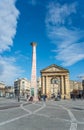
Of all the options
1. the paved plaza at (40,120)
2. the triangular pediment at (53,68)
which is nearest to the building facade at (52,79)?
the triangular pediment at (53,68)

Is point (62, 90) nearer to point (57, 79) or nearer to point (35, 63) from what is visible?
point (57, 79)

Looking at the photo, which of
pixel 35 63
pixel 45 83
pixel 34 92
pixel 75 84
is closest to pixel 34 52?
pixel 35 63

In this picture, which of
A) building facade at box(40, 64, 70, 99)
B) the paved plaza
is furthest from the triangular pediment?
the paved plaza

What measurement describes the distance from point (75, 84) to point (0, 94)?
54.8 metres

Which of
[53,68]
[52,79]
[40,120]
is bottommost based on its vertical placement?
[40,120]

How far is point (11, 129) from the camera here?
1113cm

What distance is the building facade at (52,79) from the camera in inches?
4269

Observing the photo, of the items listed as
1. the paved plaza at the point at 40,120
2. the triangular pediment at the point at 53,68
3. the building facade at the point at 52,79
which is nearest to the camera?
the paved plaza at the point at 40,120

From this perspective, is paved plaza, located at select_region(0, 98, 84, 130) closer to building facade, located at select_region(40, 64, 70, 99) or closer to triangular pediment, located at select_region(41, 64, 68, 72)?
building facade, located at select_region(40, 64, 70, 99)

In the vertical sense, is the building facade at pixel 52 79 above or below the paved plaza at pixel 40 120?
above

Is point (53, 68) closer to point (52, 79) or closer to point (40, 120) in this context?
point (52, 79)

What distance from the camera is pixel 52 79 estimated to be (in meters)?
111

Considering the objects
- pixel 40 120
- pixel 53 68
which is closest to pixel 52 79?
pixel 53 68

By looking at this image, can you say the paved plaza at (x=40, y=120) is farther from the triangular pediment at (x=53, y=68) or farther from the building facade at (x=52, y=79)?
the triangular pediment at (x=53, y=68)
